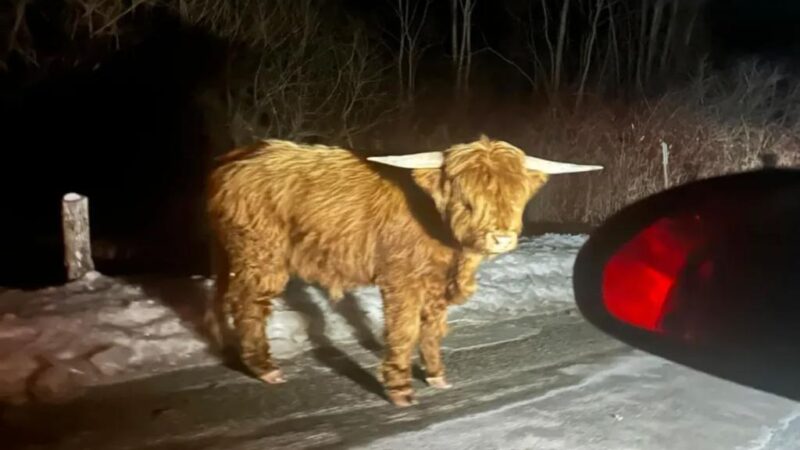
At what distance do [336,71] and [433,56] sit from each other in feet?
17.9

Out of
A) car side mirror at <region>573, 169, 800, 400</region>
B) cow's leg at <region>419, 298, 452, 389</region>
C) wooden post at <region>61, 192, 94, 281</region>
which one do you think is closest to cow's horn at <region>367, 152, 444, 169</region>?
cow's leg at <region>419, 298, 452, 389</region>

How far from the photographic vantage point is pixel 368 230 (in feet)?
23.8

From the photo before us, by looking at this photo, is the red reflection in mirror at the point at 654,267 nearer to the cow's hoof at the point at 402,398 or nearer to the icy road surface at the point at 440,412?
the icy road surface at the point at 440,412

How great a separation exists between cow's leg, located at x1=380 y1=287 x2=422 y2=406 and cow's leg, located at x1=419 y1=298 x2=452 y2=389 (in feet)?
0.65

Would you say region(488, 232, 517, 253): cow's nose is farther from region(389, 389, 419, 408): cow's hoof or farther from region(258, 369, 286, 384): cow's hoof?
region(258, 369, 286, 384): cow's hoof

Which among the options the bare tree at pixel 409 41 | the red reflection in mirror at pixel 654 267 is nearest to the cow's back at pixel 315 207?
the red reflection in mirror at pixel 654 267

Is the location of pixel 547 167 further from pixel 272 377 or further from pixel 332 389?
pixel 272 377

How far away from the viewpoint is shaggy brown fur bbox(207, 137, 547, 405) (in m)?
6.66

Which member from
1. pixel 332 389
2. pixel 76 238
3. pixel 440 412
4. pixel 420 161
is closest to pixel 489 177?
pixel 420 161

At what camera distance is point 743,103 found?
20.8 meters

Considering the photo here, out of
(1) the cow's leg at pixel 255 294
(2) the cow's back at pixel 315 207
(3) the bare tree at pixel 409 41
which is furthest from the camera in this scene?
(3) the bare tree at pixel 409 41

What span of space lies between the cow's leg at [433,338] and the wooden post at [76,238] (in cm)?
431

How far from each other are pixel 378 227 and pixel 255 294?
1.08m

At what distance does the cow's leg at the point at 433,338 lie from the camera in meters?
7.37
